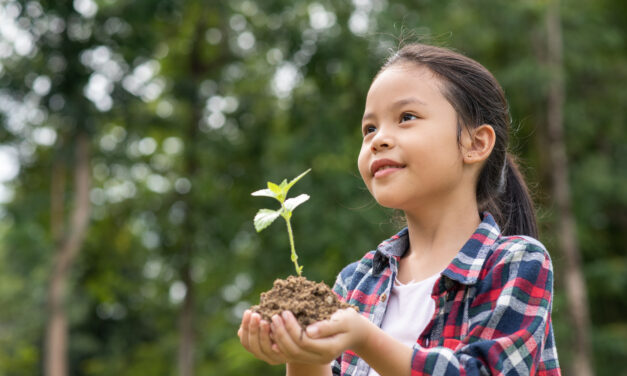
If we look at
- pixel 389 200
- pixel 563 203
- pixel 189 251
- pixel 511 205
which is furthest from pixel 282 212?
pixel 189 251

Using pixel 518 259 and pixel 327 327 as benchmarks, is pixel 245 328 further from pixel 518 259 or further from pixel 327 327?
pixel 518 259

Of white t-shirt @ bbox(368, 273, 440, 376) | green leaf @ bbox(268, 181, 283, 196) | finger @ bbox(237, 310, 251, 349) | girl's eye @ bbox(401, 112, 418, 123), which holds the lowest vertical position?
finger @ bbox(237, 310, 251, 349)

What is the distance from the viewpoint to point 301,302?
4.73ft

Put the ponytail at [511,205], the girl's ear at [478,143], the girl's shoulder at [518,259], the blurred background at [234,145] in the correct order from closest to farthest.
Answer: the girl's shoulder at [518,259] < the girl's ear at [478,143] < the ponytail at [511,205] < the blurred background at [234,145]

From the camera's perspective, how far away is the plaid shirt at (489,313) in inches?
58.6

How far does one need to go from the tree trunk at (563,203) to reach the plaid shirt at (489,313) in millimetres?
10154

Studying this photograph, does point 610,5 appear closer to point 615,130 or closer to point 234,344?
point 615,130

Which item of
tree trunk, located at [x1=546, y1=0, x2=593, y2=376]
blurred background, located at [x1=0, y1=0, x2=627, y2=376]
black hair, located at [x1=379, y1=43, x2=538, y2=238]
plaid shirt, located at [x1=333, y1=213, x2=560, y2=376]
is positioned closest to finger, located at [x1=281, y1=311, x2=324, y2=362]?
plaid shirt, located at [x1=333, y1=213, x2=560, y2=376]

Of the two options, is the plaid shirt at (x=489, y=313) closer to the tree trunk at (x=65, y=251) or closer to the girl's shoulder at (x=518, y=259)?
the girl's shoulder at (x=518, y=259)

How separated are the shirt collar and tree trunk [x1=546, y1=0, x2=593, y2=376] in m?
10.1

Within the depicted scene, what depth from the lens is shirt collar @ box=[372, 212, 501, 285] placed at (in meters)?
1.65

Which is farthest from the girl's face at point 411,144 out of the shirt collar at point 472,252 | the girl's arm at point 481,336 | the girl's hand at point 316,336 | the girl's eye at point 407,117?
the girl's hand at point 316,336

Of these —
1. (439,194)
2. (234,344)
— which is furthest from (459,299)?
(234,344)

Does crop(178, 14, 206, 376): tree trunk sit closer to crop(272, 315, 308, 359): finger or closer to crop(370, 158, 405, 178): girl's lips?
crop(370, 158, 405, 178): girl's lips
